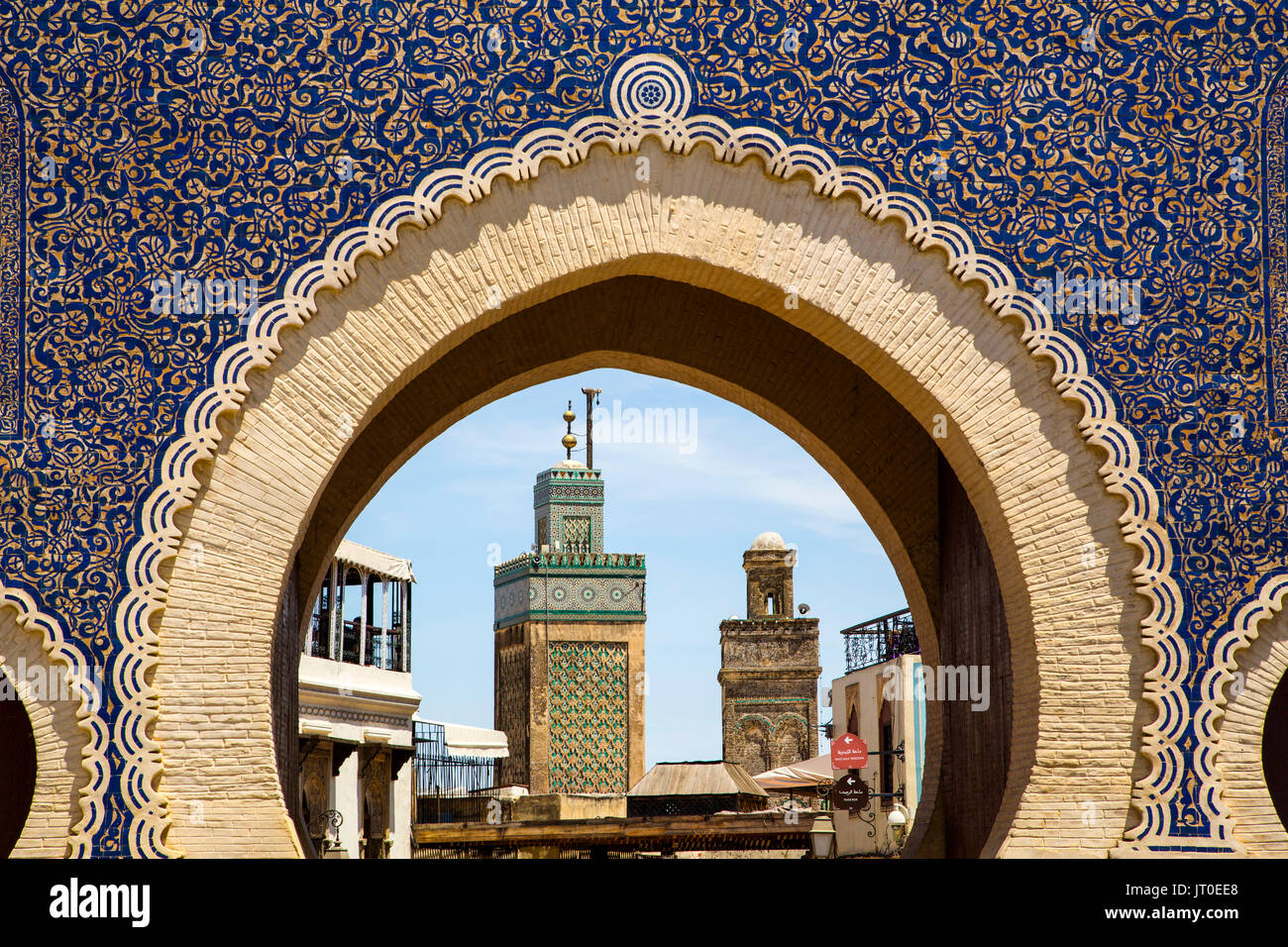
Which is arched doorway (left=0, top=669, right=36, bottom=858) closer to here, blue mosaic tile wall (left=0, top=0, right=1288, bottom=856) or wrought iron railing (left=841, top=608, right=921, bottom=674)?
blue mosaic tile wall (left=0, top=0, right=1288, bottom=856)

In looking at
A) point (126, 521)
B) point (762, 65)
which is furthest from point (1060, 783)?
point (126, 521)

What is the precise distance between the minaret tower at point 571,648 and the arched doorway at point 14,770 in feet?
52.2

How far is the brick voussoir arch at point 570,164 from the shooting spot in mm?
4625

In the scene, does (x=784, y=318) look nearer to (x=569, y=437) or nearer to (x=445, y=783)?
(x=445, y=783)

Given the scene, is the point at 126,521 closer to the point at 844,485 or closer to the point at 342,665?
the point at 844,485

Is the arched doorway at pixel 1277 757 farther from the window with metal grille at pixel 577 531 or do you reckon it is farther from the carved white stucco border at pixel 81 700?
the window with metal grille at pixel 577 531

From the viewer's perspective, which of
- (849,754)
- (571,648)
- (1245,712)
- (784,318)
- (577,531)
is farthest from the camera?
(577,531)

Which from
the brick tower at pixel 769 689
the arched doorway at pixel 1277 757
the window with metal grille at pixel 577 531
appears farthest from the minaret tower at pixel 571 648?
the arched doorway at pixel 1277 757

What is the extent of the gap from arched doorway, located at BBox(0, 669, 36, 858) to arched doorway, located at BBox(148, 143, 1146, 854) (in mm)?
960

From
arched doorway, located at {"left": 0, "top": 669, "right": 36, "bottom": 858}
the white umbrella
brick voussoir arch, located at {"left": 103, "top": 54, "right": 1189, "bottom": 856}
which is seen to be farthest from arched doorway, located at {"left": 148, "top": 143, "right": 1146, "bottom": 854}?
the white umbrella

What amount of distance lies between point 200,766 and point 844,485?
335 centimetres

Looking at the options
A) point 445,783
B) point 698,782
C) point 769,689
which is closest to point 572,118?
point 445,783

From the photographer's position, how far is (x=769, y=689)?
22.1 meters

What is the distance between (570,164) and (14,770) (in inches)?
111
